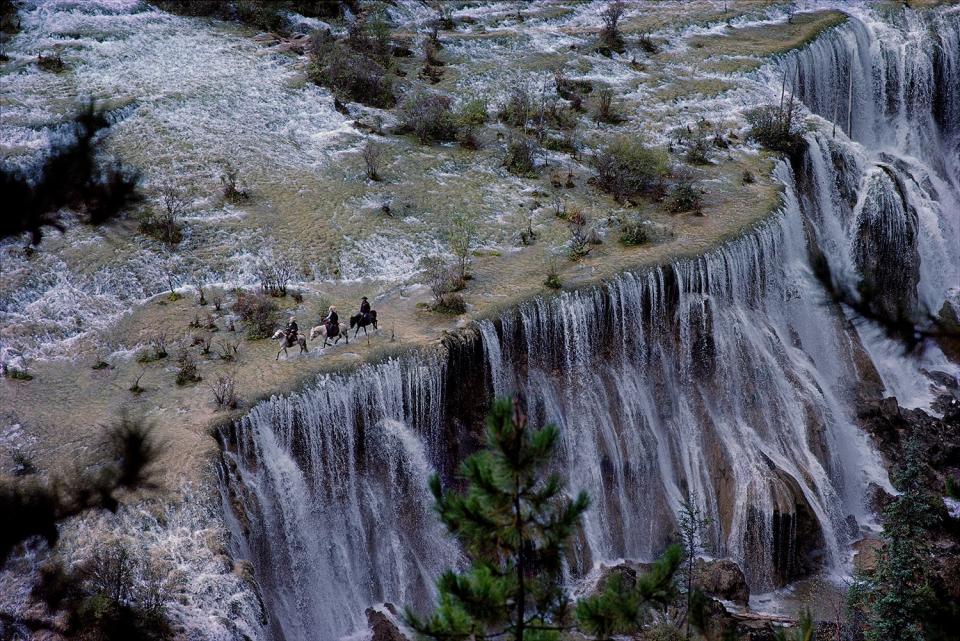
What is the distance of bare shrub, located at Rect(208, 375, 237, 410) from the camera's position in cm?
1861

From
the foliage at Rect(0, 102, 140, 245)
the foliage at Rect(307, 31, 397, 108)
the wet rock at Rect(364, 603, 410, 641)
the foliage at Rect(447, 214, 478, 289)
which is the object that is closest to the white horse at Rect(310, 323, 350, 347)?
the foliage at Rect(447, 214, 478, 289)

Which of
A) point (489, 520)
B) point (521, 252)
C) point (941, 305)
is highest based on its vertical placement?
point (489, 520)

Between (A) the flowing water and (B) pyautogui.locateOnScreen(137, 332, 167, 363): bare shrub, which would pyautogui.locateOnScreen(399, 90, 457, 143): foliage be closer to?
(A) the flowing water

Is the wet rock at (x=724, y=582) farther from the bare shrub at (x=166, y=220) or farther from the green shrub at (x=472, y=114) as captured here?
the green shrub at (x=472, y=114)

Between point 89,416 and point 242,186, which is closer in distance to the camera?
point 89,416

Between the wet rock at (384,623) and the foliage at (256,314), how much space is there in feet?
21.4

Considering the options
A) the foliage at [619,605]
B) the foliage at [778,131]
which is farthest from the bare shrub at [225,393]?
the foliage at [778,131]

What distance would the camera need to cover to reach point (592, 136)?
31938 millimetres

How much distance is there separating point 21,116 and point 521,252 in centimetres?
1477

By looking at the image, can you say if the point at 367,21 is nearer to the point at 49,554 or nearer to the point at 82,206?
the point at 49,554

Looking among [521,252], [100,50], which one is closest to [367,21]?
[100,50]

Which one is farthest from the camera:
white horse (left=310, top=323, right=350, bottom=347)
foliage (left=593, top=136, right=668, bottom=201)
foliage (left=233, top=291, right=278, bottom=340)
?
foliage (left=593, top=136, right=668, bottom=201)

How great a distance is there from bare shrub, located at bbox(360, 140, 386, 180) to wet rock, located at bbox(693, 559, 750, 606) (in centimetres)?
1451

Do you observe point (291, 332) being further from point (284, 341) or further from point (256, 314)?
point (256, 314)
